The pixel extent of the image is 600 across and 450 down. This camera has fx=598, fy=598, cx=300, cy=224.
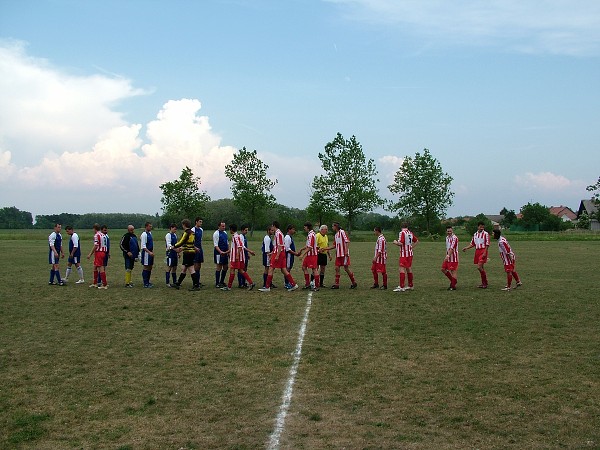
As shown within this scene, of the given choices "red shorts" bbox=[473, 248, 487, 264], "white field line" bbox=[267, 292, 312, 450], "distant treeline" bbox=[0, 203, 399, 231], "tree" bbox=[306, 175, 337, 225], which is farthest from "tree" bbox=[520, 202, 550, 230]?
"white field line" bbox=[267, 292, 312, 450]

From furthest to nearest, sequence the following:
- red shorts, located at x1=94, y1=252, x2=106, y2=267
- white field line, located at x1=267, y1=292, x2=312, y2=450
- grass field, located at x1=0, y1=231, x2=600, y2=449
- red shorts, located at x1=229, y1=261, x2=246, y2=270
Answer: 1. red shorts, located at x1=229, y1=261, x2=246, y2=270
2. red shorts, located at x1=94, y1=252, x2=106, y2=267
3. grass field, located at x1=0, y1=231, x2=600, y2=449
4. white field line, located at x1=267, y1=292, x2=312, y2=450

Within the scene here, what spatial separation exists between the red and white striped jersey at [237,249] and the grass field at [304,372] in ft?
6.49

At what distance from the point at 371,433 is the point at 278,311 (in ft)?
23.7

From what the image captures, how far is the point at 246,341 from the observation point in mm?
9859

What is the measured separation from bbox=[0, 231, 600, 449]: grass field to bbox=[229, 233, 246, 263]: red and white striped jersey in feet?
6.49

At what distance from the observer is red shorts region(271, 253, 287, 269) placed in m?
16.1

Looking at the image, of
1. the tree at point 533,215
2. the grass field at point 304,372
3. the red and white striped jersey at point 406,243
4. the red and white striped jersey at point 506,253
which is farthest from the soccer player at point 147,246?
the tree at point 533,215

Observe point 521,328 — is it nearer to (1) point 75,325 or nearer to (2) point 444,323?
(2) point 444,323

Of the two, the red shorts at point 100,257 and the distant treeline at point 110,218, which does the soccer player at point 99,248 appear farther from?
the distant treeline at point 110,218

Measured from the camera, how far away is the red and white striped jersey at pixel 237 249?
53.5ft

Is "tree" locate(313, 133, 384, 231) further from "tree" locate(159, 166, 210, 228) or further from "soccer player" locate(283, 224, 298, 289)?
"soccer player" locate(283, 224, 298, 289)

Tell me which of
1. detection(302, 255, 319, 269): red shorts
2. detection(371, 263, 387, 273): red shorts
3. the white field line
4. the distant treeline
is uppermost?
the distant treeline

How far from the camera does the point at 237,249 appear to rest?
16359 millimetres

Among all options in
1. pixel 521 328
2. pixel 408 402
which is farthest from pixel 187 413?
pixel 521 328
